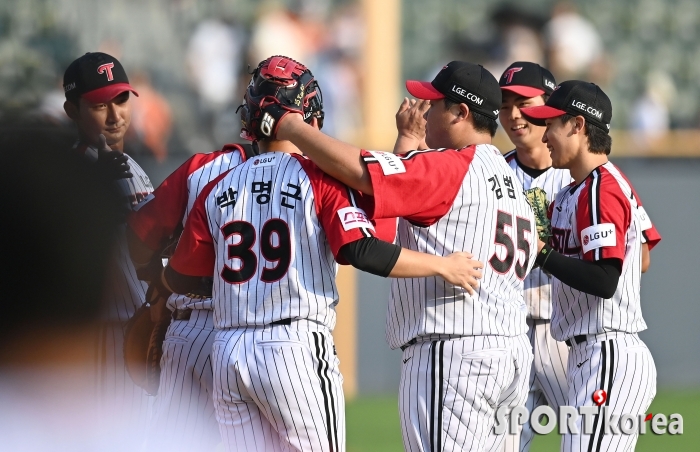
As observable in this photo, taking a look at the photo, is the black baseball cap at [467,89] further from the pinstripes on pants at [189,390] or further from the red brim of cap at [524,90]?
the pinstripes on pants at [189,390]

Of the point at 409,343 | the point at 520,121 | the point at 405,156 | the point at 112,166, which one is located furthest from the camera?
the point at 520,121

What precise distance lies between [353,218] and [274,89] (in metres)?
0.63

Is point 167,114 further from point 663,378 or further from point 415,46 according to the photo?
point 663,378

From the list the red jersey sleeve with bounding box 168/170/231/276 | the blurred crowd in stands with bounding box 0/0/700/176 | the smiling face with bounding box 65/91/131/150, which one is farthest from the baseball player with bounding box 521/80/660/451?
the blurred crowd in stands with bounding box 0/0/700/176

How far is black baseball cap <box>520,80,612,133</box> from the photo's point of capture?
14.5 feet

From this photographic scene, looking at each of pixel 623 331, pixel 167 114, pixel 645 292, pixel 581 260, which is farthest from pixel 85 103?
pixel 645 292

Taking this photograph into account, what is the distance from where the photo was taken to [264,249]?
360 centimetres

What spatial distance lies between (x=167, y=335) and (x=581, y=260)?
178cm

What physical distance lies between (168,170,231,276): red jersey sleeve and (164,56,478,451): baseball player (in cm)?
4

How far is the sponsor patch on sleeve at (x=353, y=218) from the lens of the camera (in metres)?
3.56

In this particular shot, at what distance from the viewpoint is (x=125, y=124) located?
15.3 feet

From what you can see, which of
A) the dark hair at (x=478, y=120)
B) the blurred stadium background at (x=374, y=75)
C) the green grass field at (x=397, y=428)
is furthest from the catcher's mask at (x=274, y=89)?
the blurred stadium background at (x=374, y=75)

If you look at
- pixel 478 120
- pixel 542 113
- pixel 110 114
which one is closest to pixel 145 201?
pixel 110 114

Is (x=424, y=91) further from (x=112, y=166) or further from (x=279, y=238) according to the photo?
(x=112, y=166)
